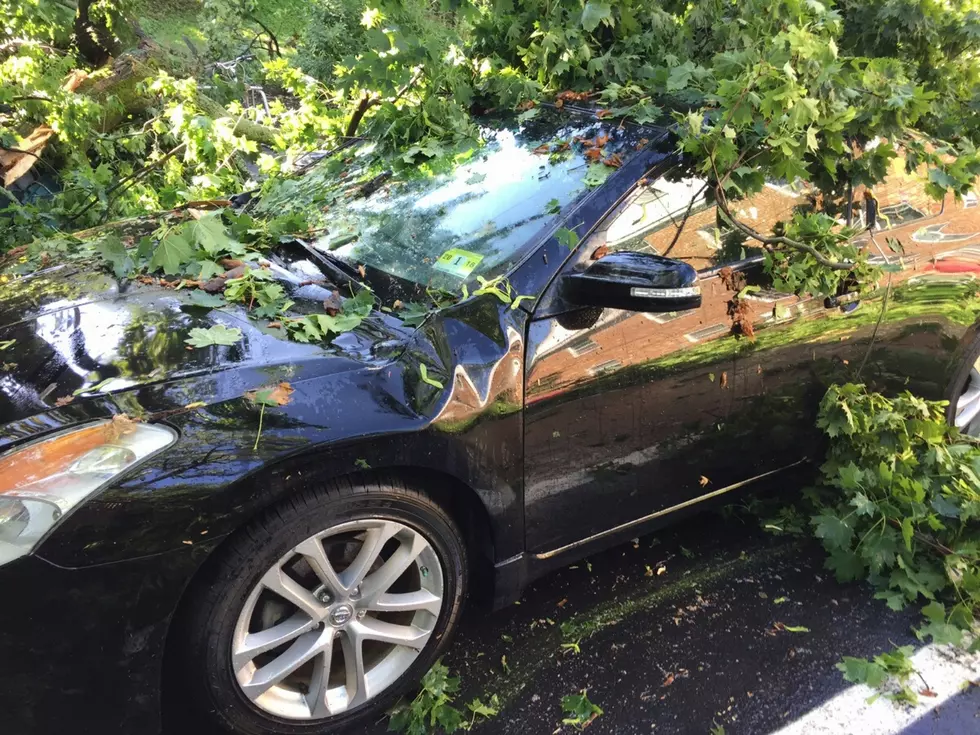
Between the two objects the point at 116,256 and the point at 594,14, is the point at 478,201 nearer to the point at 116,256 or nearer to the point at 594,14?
the point at 594,14

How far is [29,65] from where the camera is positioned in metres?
5.48

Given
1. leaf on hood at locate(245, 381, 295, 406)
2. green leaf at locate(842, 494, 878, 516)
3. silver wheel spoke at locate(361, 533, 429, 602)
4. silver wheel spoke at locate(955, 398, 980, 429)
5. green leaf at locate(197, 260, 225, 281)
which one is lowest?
silver wheel spoke at locate(955, 398, 980, 429)

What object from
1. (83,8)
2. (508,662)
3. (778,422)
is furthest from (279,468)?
(83,8)

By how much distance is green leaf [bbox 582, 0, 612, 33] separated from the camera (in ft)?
9.73

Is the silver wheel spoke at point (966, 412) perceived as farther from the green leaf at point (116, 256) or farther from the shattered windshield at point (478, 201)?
the green leaf at point (116, 256)

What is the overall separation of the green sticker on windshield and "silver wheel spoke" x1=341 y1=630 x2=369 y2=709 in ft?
3.57

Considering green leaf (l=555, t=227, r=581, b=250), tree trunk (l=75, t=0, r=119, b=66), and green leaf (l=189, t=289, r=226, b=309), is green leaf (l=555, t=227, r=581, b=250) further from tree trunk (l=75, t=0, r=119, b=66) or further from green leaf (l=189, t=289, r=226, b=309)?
tree trunk (l=75, t=0, r=119, b=66)

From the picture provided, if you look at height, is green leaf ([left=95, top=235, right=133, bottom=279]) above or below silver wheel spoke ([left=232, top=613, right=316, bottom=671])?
above

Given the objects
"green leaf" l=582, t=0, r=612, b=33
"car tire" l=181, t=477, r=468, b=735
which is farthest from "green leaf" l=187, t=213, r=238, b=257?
"green leaf" l=582, t=0, r=612, b=33

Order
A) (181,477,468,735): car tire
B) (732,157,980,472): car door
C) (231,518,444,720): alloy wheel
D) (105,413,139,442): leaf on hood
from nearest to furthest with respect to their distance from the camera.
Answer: (105,413,139,442): leaf on hood
(181,477,468,735): car tire
(231,518,444,720): alloy wheel
(732,157,980,472): car door

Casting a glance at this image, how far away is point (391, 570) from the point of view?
77.9 inches

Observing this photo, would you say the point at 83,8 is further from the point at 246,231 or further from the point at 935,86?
the point at 935,86

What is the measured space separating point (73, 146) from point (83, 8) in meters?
1.86

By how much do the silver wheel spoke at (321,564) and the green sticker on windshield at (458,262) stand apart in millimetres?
895
